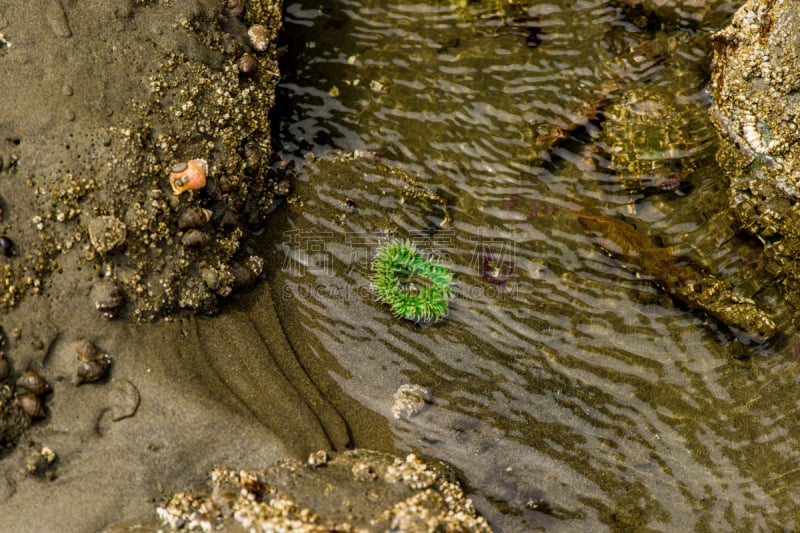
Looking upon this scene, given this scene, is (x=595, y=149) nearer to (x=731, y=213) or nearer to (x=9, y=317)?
(x=731, y=213)

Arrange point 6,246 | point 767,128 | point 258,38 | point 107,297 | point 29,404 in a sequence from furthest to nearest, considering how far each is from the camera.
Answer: point 258,38 < point 767,128 < point 107,297 < point 6,246 < point 29,404

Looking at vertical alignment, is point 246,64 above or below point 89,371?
above

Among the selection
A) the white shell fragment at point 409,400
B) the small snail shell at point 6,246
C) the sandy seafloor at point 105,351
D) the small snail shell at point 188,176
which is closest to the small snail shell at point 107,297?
the sandy seafloor at point 105,351

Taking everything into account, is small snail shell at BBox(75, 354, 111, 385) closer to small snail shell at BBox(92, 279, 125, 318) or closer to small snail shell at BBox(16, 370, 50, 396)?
small snail shell at BBox(16, 370, 50, 396)

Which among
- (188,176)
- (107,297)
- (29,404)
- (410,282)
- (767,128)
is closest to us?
(29,404)

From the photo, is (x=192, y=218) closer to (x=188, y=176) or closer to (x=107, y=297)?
(x=188, y=176)

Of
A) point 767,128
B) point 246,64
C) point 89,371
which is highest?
point 767,128

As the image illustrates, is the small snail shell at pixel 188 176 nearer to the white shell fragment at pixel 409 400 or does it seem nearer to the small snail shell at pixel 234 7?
the small snail shell at pixel 234 7

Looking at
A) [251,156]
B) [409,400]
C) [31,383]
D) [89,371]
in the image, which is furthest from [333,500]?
[251,156]

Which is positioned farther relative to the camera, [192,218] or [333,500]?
[192,218]
